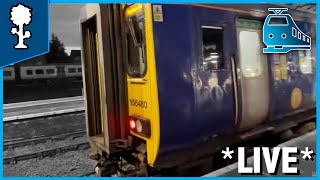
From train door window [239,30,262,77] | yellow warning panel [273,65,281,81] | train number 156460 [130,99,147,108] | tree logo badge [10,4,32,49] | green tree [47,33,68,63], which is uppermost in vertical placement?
green tree [47,33,68,63]

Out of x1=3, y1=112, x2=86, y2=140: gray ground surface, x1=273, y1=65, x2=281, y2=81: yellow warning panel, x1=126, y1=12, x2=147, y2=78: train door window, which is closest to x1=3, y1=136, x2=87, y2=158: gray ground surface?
x1=3, y1=112, x2=86, y2=140: gray ground surface

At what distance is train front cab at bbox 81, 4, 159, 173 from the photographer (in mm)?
3494

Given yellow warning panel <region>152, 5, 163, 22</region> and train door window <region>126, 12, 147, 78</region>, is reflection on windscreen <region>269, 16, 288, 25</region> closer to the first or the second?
yellow warning panel <region>152, 5, 163, 22</region>

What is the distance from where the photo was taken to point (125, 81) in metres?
3.93

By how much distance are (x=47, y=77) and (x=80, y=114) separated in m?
14.2

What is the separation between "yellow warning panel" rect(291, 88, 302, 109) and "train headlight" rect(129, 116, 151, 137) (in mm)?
2812

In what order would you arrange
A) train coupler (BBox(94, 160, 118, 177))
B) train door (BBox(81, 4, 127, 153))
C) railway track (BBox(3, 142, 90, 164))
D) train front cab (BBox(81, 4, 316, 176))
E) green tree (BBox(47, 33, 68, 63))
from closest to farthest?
train front cab (BBox(81, 4, 316, 176))
train door (BBox(81, 4, 127, 153))
train coupler (BBox(94, 160, 118, 177))
railway track (BBox(3, 142, 90, 164))
green tree (BBox(47, 33, 68, 63))

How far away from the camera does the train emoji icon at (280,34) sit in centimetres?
391

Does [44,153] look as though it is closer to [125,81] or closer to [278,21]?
[125,81]

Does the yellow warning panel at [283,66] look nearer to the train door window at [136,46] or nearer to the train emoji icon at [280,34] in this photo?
the train emoji icon at [280,34]

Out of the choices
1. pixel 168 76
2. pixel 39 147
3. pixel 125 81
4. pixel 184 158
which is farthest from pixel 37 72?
pixel 168 76

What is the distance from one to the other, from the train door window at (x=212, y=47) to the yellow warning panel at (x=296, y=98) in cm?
190

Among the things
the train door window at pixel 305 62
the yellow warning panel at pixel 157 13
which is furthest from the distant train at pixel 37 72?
the yellow warning panel at pixel 157 13

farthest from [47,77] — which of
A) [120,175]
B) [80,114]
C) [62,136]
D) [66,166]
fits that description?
[120,175]
